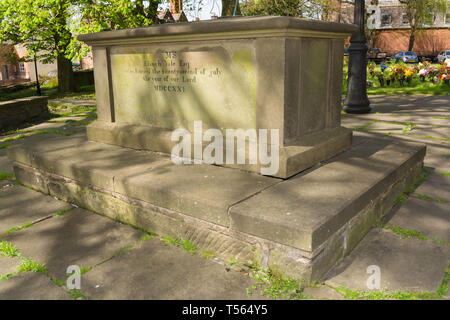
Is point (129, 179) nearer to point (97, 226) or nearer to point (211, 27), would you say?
point (97, 226)

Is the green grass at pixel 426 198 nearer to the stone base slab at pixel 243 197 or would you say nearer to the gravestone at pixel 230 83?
the stone base slab at pixel 243 197

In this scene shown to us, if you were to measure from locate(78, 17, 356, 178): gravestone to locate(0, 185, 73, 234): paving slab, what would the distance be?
3.29 feet

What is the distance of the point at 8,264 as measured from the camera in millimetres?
2734

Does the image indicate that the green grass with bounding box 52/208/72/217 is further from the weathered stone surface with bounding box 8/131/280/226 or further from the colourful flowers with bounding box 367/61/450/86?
the colourful flowers with bounding box 367/61/450/86

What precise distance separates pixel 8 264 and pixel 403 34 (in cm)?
4753

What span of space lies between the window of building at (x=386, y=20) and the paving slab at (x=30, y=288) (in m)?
51.1

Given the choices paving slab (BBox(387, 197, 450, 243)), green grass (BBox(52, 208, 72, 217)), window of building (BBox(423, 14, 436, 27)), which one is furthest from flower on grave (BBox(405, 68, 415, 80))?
window of building (BBox(423, 14, 436, 27))

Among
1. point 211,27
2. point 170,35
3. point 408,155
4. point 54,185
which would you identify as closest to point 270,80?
point 211,27

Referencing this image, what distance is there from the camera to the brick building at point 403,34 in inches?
1610

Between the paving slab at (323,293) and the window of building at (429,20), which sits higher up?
the window of building at (429,20)

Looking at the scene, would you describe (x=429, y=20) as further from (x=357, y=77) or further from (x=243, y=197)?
(x=243, y=197)

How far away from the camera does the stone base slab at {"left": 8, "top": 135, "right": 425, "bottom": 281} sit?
2.47 metres

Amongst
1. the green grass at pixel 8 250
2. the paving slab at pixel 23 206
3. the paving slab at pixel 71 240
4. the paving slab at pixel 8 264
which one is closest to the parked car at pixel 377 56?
the paving slab at pixel 23 206
